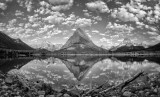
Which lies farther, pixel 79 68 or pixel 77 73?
pixel 79 68

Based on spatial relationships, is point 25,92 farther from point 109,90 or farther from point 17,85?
point 109,90

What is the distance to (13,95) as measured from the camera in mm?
12133

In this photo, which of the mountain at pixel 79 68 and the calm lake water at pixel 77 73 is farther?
the mountain at pixel 79 68

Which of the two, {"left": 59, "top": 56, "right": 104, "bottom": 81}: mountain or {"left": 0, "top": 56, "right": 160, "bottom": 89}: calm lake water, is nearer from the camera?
{"left": 0, "top": 56, "right": 160, "bottom": 89}: calm lake water

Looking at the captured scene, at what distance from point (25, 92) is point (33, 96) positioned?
5.12 ft

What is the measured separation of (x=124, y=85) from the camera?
1548cm

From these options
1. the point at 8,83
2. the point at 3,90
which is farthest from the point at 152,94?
the point at 8,83

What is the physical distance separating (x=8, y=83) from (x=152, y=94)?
14377 millimetres

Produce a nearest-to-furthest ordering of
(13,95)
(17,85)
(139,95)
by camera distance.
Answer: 1. (13,95)
2. (139,95)
3. (17,85)

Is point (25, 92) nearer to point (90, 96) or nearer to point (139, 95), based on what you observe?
point (90, 96)

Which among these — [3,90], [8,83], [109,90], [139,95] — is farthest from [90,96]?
[8,83]

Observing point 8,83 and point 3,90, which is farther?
point 8,83

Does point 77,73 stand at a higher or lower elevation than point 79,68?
higher

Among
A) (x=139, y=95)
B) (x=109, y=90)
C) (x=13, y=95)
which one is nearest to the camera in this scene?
(x=13, y=95)
